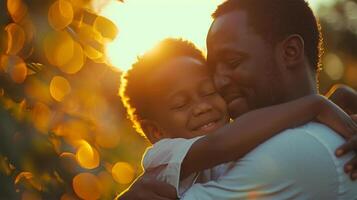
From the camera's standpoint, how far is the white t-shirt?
2.69m

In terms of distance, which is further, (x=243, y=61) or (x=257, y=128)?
(x=243, y=61)

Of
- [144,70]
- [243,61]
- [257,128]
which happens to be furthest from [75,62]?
[257,128]

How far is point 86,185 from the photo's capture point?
3.30m

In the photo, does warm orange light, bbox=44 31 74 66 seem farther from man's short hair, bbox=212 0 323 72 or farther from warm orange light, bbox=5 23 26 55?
man's short hair, bbox=212 0 323 72

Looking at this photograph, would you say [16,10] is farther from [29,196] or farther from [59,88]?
[29,196]

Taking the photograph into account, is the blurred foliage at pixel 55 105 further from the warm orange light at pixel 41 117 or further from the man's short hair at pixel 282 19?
the man's short hair at pixel 282 19

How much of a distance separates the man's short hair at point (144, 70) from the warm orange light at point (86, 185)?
1.68 feet

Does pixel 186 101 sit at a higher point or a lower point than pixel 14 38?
lower

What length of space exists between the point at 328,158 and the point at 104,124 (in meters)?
1.29

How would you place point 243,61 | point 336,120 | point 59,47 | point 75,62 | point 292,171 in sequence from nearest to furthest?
point 292,171 → point 336,120 → point 243,61 → point 59,47 → point 75,62

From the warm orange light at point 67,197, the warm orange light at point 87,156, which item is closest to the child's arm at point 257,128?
the warm orange light at point 87,156

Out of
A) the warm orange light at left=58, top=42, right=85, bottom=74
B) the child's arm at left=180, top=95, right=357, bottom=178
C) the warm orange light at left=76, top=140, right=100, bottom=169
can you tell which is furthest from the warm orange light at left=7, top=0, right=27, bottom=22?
the child's arm at left=180, top=95, right=357, bottom=178

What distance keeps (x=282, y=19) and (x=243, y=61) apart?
0.24 m

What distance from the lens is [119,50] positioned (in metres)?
3.74
